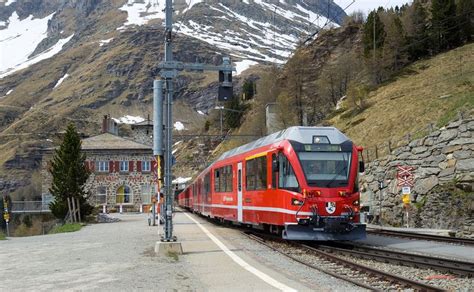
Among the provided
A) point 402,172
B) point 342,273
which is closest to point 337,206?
point 342,273

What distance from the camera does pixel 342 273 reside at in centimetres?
1227

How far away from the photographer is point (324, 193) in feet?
54.3

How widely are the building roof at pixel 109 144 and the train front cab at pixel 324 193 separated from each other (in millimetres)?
46049

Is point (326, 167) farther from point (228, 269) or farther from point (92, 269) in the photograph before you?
point (92, 269)

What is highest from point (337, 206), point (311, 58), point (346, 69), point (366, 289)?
point (311, 58)

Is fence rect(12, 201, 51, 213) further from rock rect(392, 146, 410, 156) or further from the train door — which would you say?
the train door

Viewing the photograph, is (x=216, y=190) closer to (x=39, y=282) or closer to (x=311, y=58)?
(x=39, y=282)

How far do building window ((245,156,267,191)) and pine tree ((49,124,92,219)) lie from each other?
814 inches

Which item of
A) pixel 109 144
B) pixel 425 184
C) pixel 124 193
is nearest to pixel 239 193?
pixel 425 184

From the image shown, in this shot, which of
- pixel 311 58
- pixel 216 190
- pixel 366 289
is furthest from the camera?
pixel 311 58

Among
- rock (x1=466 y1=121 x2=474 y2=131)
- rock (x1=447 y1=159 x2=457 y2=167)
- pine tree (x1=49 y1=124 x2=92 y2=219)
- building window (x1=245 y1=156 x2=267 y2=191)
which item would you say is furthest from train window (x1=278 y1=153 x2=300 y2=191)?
pine tree (x1=49 y1=124 x2=92 y2=219)

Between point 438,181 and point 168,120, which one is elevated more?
point 168,120

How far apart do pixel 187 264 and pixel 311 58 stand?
67096 mm

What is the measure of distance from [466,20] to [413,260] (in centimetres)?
4561
